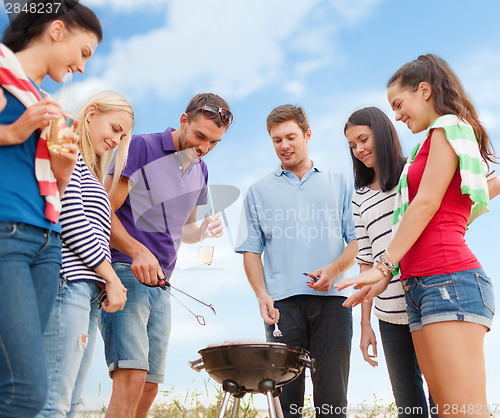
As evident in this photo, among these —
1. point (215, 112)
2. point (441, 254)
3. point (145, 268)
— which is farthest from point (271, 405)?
point (215, 112)

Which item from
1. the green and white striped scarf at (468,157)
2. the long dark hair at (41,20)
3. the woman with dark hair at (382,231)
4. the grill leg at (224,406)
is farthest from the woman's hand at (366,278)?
the long dark hair at (41,20)

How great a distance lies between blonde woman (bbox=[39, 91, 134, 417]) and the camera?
1.88 metres

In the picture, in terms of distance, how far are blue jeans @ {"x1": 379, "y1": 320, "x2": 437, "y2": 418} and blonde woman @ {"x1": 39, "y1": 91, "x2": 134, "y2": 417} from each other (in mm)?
1572

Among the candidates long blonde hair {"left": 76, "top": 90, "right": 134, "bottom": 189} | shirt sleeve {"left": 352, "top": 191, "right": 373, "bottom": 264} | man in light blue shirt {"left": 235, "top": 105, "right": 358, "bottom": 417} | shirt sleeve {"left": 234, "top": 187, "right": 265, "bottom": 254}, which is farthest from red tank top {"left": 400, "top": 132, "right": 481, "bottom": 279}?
long blonde hair {"left": 76, "top": 90, "right": 134, "bottom": 189}

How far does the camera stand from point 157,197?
3223 mm

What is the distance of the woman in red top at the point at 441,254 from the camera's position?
6.63 feet

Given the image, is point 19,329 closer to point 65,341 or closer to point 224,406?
point 65,341

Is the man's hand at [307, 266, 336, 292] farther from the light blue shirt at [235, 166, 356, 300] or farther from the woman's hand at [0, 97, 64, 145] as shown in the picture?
the woman's hand at [0, 97, 64, 145]

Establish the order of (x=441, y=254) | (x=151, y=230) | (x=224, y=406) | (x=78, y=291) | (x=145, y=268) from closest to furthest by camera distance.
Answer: (x=78, y=291), (x=441, y=254), (x=224, y=406), (x=145, y=268), (x=151, y=230)

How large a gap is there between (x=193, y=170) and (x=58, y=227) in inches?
67.0

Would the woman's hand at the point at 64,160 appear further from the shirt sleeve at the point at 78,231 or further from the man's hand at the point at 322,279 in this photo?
the man's hand at the point at 322,279

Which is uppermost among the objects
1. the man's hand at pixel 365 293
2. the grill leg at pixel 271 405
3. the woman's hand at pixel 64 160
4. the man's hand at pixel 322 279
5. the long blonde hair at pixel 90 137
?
the long blonde hair at pixel 90 137

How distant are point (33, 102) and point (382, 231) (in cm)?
202

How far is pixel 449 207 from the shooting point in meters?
2.24
